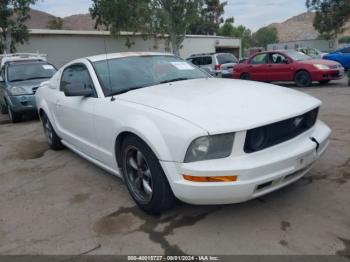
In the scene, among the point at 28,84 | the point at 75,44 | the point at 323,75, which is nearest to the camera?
the point at 28,84

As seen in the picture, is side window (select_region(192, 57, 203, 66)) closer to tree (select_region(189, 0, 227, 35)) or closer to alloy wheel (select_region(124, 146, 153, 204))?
alloy wheel (select_region(124, 146, 153, 204))

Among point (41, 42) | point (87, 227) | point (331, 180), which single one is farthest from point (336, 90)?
point (41, 42)

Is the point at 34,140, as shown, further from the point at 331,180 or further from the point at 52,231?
the point at 331,180

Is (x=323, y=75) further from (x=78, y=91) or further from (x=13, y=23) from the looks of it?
(x=13, y=23)

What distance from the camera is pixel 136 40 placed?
30328 millimetres

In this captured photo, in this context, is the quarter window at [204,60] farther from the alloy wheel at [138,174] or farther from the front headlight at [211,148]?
the front headlight at [211,148]

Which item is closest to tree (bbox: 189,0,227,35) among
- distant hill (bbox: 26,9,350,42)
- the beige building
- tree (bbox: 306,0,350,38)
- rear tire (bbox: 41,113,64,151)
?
tree (bbox: 306,0,350,38)

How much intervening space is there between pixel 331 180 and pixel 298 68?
991 cm

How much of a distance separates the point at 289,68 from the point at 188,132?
1154cm

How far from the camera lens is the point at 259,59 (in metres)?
14.5

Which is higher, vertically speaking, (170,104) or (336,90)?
(170,104)

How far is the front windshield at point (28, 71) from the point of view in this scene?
32.6 ft

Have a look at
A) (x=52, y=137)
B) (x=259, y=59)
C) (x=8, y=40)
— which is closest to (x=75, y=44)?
(x=8, y=40)

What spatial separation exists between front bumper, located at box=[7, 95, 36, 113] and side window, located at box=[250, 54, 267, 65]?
29.3ft
